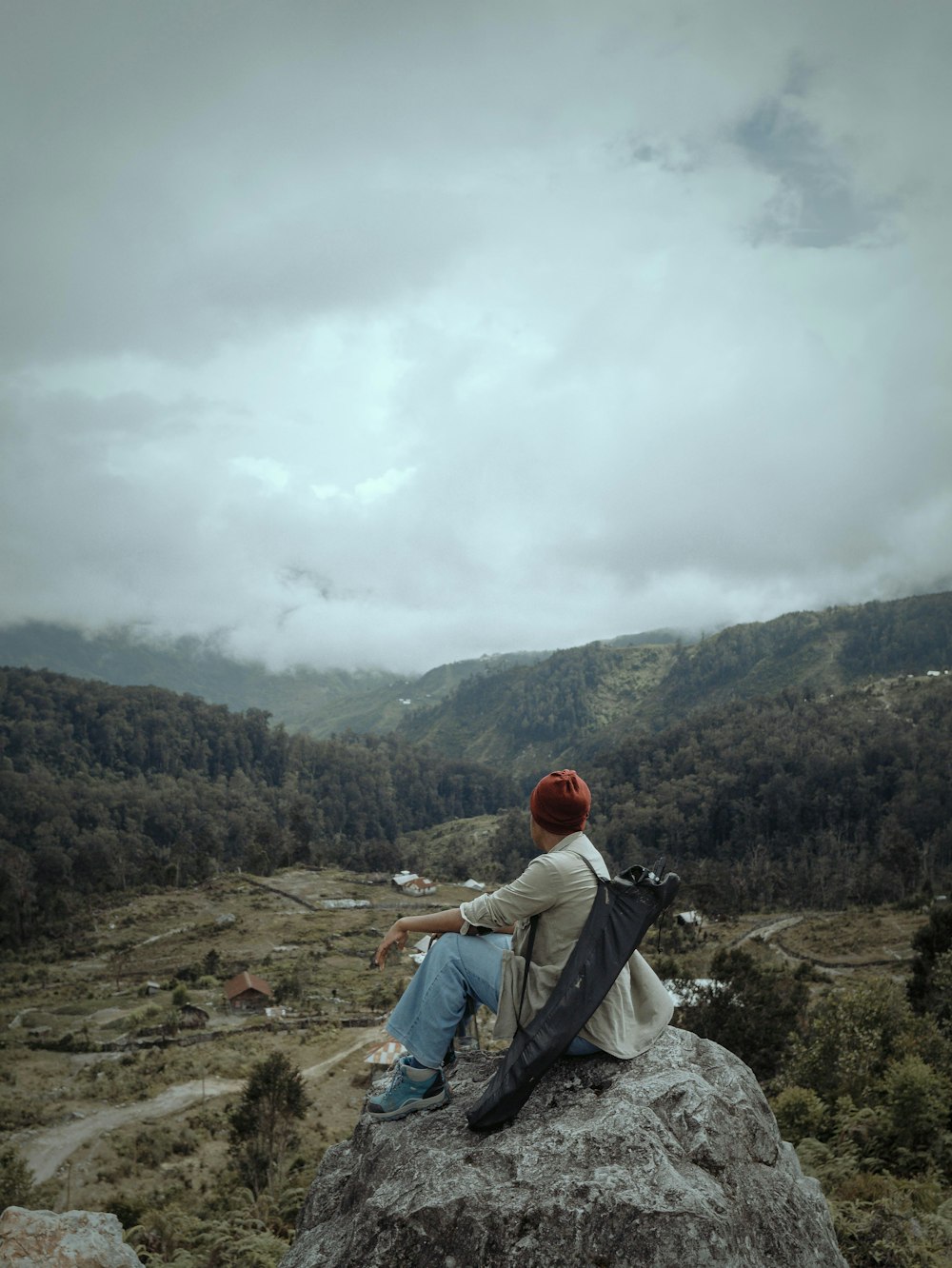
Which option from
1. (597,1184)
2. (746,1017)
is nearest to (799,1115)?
(597,1184)

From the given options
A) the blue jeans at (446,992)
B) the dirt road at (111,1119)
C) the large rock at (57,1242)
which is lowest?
the dirt road at (111,1119)

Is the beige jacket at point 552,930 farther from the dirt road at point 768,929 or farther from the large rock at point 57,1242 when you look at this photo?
the dirt road at point 768,929

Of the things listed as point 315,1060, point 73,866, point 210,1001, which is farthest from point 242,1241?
point 73,866

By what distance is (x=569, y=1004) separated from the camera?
4.89 m

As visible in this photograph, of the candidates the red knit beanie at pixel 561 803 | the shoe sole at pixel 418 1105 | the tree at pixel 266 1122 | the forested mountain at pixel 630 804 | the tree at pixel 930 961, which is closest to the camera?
the red knit beanie at pixel 561 803

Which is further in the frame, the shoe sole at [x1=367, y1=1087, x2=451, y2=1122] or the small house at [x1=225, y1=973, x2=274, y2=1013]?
the small house at [x1=225, y1=973, x2=274, y2=1013]

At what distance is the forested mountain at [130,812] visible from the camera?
11481 cm

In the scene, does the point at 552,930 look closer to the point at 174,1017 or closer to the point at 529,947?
the point at 529,947

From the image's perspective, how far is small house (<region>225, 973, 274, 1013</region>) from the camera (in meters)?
57.1

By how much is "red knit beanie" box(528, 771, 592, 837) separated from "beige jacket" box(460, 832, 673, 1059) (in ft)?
0.39

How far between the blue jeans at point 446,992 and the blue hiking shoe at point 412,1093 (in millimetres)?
170

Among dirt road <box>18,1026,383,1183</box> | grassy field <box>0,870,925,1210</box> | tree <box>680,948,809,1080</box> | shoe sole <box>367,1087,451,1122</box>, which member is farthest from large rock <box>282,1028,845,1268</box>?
dirt road <box>18,1026,383,1183</box>

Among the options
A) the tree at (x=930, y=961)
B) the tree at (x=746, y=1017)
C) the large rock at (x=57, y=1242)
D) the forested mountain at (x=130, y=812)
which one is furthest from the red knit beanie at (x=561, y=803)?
the forested mountain at (x=130, y=812)

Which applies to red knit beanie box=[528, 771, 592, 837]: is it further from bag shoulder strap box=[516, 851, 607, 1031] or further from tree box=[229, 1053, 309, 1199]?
tree box=[229, 1053, 309, 1199]
